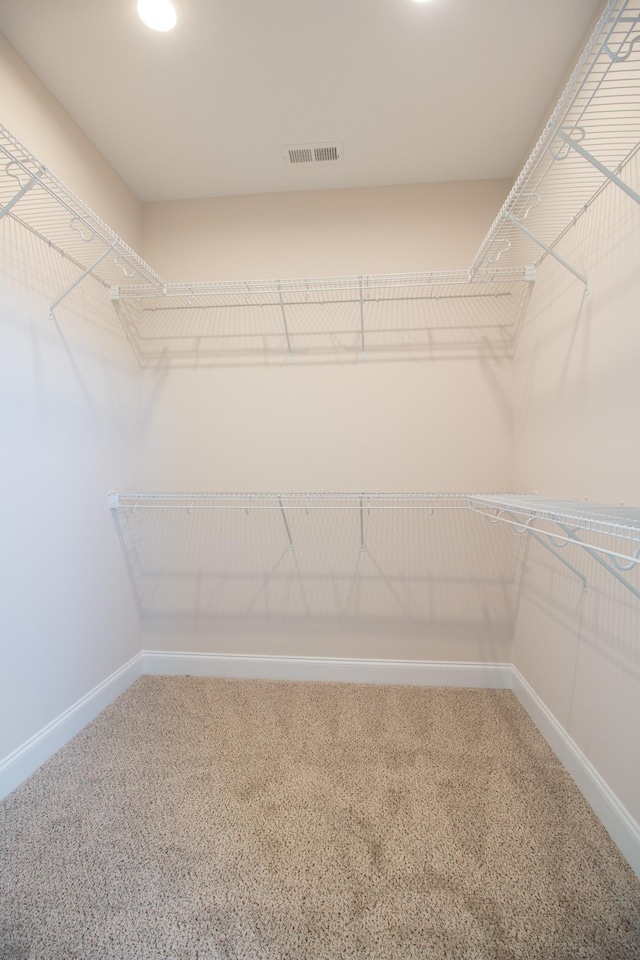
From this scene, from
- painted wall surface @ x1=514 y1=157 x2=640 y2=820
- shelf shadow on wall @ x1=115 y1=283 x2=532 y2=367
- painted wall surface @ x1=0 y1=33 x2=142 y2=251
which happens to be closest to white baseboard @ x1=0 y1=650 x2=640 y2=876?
painted wall surface @ x1=514 y1=157 x2=640 y2=820

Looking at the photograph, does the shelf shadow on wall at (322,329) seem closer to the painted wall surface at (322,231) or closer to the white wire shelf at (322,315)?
the white wire shelf at (322,315)

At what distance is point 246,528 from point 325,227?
165cm

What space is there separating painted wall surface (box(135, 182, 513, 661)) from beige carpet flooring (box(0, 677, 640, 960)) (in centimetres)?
48

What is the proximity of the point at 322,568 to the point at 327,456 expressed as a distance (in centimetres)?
60

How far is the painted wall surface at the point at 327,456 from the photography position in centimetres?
222

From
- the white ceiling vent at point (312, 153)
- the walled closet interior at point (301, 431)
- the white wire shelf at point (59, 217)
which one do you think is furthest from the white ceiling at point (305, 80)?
the white wire shelf at point (59, 217)

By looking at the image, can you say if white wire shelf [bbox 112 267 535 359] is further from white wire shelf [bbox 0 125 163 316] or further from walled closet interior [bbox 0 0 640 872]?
white wire shelf [bbox 0 125 163 316]

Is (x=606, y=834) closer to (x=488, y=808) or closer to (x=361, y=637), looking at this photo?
(x=488, y=808)

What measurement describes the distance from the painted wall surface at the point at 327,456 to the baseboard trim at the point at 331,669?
53 mm

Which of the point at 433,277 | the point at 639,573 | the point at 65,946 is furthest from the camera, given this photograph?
the point at 433,277

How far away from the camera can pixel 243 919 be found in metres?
1.09

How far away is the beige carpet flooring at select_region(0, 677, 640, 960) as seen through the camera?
41.1 inches

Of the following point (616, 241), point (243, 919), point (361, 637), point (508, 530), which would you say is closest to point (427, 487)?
point (508, 530)

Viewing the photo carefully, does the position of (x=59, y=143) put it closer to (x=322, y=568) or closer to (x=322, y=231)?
(x=322, y=231)
